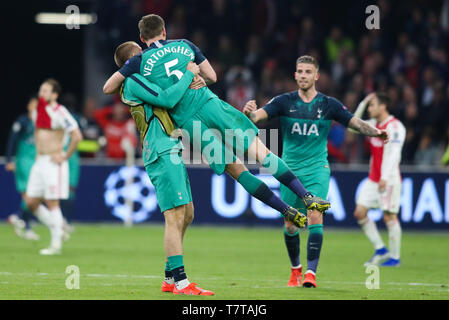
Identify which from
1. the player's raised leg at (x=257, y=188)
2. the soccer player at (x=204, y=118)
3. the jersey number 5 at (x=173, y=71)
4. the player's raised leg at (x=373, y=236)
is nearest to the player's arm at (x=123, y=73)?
the soccer player at (x=204, y=118)

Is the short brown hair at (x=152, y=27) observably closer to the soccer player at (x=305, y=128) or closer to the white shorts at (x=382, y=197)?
the soccer player at (x=305, y=128)

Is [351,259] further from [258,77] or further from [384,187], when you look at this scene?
[258,77]

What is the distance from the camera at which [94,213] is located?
18.6 meters

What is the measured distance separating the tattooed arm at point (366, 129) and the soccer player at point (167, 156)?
199 cm

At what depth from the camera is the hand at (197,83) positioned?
28.0 feet

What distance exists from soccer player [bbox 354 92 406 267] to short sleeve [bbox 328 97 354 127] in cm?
282

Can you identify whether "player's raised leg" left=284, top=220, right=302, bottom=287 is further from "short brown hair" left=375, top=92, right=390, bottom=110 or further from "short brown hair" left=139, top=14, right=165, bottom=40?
"short brown hair" left=375, top=92, right=390, bottom=110

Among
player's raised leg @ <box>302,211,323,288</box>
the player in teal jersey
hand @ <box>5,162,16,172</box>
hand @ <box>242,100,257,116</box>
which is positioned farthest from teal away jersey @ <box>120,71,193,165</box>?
hand @ <box>5,162,16,172</box>

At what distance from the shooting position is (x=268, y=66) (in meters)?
20.9

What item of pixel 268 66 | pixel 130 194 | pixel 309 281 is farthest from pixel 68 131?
pixel 268 66

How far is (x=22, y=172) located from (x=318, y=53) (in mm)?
7648

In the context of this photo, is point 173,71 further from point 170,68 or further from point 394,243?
point 394,243

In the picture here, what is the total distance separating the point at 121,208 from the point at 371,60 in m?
6.57

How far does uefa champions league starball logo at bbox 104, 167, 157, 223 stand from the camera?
59.8 ft
